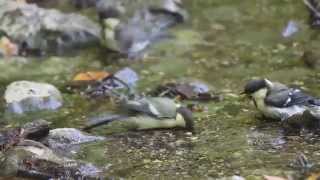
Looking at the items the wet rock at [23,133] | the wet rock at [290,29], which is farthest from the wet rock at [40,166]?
the wet rock at [290,29]

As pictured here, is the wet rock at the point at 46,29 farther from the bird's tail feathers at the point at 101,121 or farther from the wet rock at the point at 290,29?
the bird's tail feathers at the point at 101,121

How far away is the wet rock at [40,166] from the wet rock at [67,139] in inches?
10.2

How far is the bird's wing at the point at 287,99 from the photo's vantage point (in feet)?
17.1

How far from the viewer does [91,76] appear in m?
6.41

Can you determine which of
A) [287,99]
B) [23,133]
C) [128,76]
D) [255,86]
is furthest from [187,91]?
[23,133]

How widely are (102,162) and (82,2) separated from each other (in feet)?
13.1

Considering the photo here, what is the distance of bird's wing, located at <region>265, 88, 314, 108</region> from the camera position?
17.1ft

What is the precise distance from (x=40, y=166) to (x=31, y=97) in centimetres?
130

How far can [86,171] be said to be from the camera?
4.62 metres

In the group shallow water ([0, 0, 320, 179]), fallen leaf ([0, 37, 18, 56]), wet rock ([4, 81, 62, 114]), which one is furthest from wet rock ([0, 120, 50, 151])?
fallen leaf ([0, 37, 18, 56])

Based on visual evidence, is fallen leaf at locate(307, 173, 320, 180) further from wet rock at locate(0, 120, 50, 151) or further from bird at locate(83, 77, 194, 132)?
wet rock at locate(0, 120, 50, 151)

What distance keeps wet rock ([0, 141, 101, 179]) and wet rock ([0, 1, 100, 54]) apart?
266 cm

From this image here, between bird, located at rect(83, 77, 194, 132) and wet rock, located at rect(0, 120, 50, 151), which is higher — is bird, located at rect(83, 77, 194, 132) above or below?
above

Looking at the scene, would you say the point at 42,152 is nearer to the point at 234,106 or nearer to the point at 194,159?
the point at 194,159
